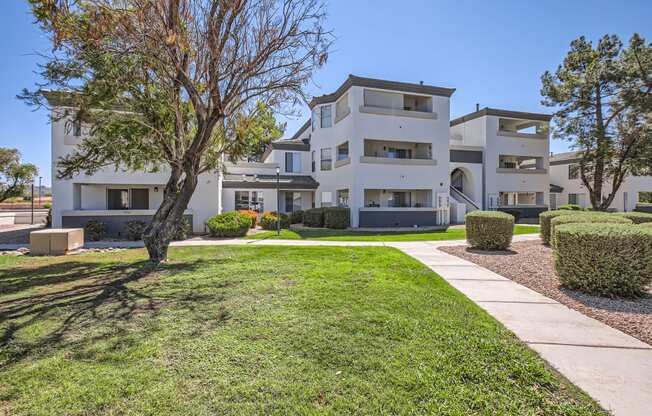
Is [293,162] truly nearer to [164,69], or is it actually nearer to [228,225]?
[228,225]

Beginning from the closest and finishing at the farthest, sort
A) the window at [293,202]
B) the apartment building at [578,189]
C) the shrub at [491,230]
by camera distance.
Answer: the shrub at [491,230], the window at [293,202], the apartment building at [578,189]

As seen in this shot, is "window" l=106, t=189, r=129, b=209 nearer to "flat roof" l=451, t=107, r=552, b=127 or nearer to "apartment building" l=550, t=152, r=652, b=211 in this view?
"flat roof" l=451, t=107, r=552, b=127

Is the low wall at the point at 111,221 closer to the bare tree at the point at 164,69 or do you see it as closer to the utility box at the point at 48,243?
the utility box at the point at 48,243

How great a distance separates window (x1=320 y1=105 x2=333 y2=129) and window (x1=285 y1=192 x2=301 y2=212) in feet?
20.1

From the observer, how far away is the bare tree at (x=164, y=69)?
22.2 ft

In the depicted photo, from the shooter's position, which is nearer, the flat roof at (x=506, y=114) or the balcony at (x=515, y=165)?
the flat roof at (x=506, y=114)

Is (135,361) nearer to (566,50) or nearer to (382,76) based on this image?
(382,76)

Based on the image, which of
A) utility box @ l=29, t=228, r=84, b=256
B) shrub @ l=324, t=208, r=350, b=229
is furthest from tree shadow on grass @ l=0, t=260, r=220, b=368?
shrub @ l=324, t=208, r=350, b=229

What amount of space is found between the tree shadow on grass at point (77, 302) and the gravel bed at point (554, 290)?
663cm

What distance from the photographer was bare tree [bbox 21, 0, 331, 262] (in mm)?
6762

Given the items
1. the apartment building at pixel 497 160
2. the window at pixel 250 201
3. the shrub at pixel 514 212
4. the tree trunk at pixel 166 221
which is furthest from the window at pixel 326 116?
the tree trunk at pixel 166 221

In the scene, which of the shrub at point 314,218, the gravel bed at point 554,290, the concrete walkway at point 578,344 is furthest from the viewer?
the shrub at point 314,218

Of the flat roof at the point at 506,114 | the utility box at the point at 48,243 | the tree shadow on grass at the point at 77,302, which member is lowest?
the tree shadow on grass at the point at 77,302

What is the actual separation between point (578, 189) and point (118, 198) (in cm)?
4227
